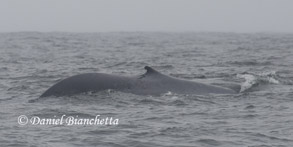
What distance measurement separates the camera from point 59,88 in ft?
39.9

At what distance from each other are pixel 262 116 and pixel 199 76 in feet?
23.8

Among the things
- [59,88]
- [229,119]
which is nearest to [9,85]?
[59,88]

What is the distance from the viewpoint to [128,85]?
12.6m

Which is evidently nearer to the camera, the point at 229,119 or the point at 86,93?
the point at 229,119

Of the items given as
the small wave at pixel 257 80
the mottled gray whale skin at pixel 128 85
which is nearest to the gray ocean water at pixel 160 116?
the small wave at pixel 257 80

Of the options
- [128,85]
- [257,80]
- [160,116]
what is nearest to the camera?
[160,116]

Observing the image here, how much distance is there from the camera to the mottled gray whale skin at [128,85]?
1218 centimetres

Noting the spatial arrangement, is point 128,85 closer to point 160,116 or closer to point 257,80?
point 160,116

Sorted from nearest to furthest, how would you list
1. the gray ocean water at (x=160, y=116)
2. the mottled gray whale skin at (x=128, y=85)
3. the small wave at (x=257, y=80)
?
the gray ocean water at (x=160, y=116) → the mottled gray whale skin at (x=128, y=85) → the small wave at (x=257, y=80)

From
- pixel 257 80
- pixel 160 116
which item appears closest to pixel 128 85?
pixel 160 116

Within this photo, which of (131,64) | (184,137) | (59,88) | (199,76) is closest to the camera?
(184,137)

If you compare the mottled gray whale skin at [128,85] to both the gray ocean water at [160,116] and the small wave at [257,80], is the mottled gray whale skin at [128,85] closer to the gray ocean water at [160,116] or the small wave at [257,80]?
the gray ocean water at [160,116]

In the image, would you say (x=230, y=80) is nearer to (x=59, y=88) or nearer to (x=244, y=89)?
(x=244, y=89)

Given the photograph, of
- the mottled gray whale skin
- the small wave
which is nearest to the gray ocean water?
the small wave
